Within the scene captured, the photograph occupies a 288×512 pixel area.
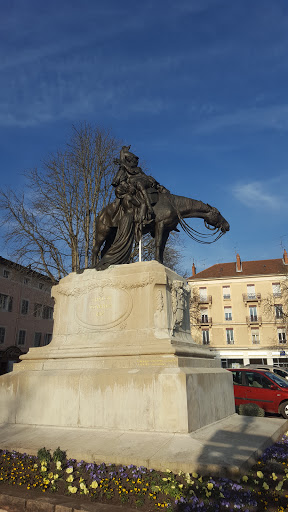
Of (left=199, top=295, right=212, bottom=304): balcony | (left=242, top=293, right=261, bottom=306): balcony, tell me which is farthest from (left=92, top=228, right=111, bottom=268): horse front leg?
(left=242, top=293, right=261, bottom=306): balcony

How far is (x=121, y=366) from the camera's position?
6359 mm

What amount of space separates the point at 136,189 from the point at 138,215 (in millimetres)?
659

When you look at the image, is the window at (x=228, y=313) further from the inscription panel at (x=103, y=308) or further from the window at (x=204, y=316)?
the inscription panel at (x=103, y=308)

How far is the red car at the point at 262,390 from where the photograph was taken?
1252cm

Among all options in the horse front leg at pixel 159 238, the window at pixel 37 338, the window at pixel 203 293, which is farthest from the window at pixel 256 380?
the window at pixel 203 293

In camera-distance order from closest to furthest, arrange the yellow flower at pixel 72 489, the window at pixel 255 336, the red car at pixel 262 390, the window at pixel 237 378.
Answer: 1. the yellow flower at pixel 72 489
2. the red car at pixel 262 390
3. the window at pixel 237 378
4. the window at pixel 255 336

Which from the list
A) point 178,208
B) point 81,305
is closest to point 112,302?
point 81,305

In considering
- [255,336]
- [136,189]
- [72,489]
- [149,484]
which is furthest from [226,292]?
[72,489]

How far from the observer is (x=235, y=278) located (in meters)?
49.2

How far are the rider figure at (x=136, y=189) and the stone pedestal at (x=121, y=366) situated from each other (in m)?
1.33

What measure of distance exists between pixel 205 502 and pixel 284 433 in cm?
424

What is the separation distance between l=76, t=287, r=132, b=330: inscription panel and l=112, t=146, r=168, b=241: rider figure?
151 cm

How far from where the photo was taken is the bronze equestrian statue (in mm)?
8328

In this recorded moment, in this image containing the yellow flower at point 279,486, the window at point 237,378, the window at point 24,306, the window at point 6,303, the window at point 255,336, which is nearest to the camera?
the yellow flower at point 279,486
